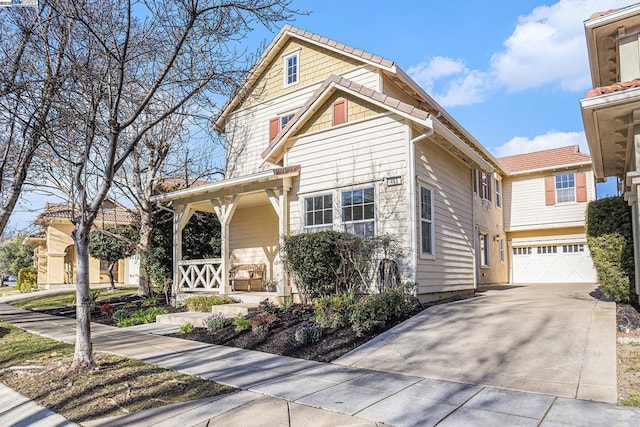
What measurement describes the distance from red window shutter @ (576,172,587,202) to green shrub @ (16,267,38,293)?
93.4 feet

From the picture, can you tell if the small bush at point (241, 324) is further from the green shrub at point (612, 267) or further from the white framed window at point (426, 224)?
the green shrub at point (612, 267)

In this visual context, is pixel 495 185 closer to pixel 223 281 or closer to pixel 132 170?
pixel 223 281

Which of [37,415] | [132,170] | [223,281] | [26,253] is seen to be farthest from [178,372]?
[26,253]

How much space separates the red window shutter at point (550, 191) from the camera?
19.6 meters

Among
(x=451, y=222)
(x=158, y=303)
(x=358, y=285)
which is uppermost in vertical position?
(x=451, y=222)

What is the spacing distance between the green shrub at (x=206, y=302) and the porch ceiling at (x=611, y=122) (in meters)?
8.93

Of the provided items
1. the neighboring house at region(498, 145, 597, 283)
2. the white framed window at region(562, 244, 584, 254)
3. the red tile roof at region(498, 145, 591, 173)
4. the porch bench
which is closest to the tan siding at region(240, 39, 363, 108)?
the porch bench

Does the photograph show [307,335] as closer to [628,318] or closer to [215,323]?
[215,323]

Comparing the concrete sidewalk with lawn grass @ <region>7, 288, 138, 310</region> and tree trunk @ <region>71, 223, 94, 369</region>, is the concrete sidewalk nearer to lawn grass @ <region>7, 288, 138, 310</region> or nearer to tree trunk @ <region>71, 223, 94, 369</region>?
tree trunk @ <region>71, 223, 94, 369</region>

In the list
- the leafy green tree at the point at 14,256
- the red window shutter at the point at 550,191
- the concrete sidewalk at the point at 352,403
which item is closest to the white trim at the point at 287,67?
the concrete sidewalk at the point at 352,403

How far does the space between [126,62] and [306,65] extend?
30.2 feet

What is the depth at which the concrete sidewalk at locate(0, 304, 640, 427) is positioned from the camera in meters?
4.06

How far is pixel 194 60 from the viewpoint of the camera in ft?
23.3

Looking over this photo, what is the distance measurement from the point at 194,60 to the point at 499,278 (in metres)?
16.0
